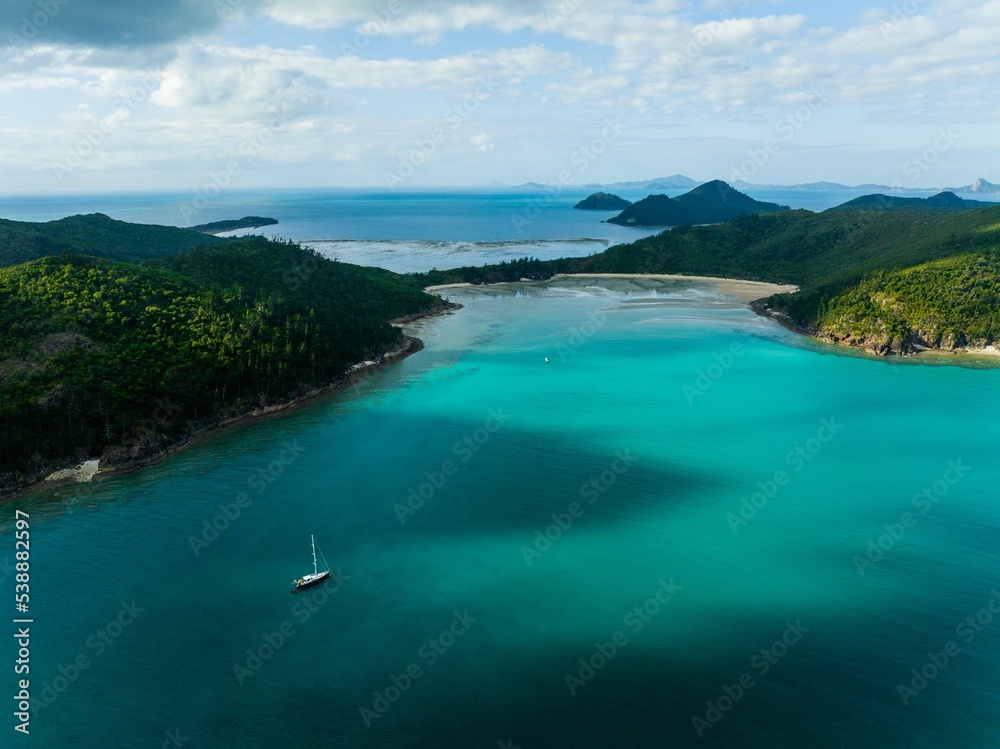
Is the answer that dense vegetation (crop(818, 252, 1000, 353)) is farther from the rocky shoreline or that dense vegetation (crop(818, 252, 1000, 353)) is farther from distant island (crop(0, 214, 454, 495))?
distant island (crop(0, 214, 454, 495))

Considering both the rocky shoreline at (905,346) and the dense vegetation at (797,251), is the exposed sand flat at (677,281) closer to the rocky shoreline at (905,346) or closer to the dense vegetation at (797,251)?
the dense vegetation at (797,251)

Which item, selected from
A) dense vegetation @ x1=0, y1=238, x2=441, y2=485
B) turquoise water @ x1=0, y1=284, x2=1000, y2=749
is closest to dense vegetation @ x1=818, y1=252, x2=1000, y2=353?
turquoise water @ x1=0, y1=284, x2=1000, y2=749

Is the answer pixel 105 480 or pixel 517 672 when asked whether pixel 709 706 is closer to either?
pixel 517 672

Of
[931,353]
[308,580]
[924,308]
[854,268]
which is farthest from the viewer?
[854,268]

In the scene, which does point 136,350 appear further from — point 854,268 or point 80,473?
point 854,268

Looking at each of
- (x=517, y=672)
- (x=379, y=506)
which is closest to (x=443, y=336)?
(x=379, y=506)

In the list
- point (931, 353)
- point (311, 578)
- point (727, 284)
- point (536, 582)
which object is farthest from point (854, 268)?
point (311, 578)

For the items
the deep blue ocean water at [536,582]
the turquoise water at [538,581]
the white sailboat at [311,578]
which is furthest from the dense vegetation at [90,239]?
the white sailboat at [311,578]
